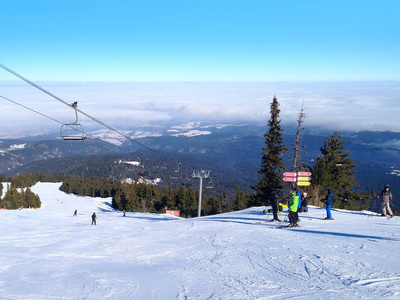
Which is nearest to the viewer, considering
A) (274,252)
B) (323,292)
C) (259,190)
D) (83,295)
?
(323,292)

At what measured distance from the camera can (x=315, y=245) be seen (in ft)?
31.5

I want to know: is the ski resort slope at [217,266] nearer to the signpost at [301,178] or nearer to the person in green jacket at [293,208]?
the person in green jacket at [293,208]

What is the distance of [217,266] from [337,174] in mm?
33233

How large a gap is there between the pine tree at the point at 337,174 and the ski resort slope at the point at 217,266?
22.3m

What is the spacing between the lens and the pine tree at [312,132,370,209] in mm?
34688

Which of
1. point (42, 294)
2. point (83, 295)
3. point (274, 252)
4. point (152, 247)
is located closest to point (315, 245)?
point (274, 252)

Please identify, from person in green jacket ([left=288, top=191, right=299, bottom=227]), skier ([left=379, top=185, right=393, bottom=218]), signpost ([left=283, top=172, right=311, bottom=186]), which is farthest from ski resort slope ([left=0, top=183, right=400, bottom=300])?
signpost ([left=283, top=172, right=311, bottom=186])

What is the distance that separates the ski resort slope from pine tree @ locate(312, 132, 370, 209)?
22.3 metres

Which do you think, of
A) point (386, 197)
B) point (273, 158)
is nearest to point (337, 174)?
point (273, 158)

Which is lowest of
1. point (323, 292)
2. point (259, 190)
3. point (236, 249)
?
point (259, 190)

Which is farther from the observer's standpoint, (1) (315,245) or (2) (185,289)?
(1) (315,245)

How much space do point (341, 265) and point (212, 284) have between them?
10.9 feet

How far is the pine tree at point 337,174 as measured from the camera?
3469 centimetres

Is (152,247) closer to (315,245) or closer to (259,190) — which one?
(315,245)
